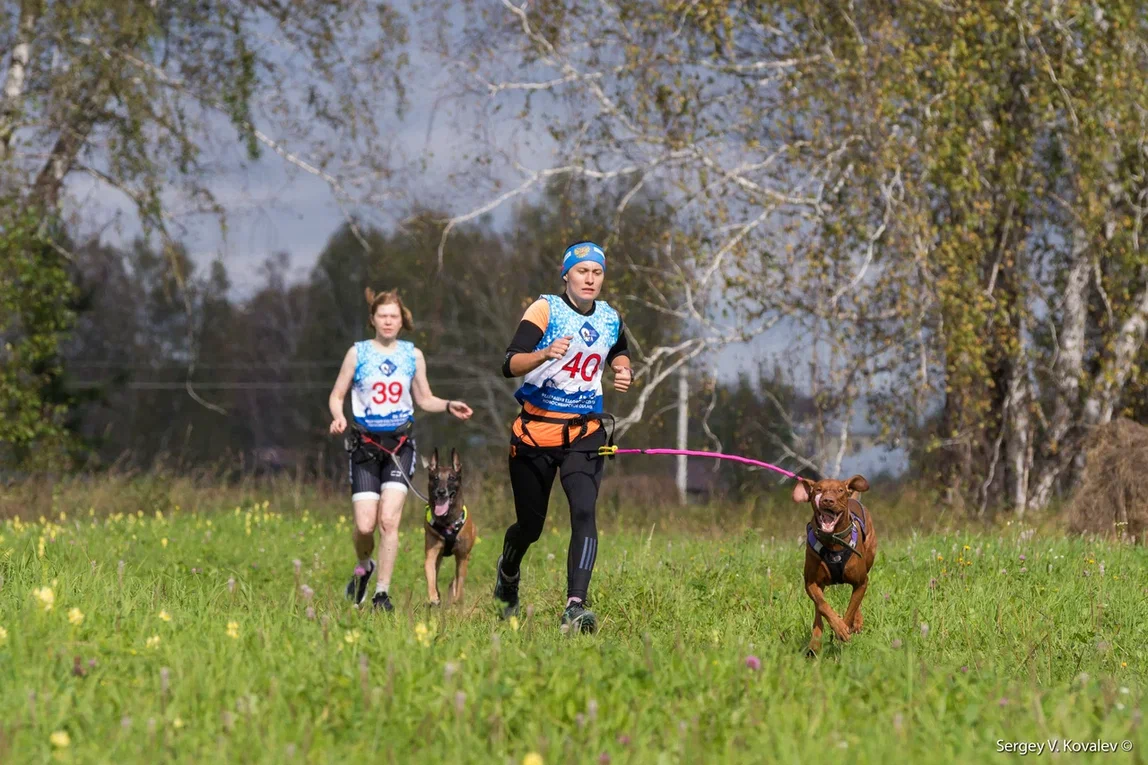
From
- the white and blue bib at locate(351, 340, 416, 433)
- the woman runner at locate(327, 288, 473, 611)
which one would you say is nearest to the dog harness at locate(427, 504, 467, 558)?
the woman runner at locate(327, 288, 473, 611)

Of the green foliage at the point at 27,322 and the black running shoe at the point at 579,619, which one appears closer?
the black running shoe at the point at 579,619

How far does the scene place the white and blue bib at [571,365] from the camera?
24.7ft

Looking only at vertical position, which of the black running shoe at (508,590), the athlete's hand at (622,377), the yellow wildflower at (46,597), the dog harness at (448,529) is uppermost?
the athlete's hand at (622,377)

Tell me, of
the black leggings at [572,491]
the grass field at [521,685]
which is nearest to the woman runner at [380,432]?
the black leggings at [572,491]

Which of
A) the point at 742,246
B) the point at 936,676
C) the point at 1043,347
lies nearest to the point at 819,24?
the point at 742,246

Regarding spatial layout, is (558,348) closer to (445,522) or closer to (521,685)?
(521,685)

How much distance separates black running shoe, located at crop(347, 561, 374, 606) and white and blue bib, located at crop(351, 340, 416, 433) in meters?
1.07

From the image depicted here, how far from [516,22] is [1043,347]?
8.04 metres

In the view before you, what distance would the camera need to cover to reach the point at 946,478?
15.8m

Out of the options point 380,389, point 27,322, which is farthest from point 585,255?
point 27,322

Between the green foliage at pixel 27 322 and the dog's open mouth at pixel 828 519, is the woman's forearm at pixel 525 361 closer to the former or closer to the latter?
the dog's open mouth at pixel 828 519

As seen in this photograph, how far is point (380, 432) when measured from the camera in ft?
31.1

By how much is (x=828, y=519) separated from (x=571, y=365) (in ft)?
6.19

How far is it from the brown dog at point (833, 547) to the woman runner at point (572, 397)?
139cm
